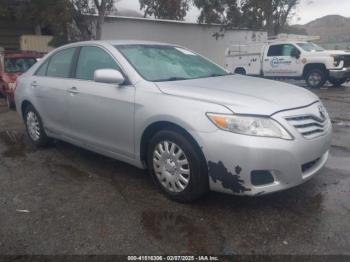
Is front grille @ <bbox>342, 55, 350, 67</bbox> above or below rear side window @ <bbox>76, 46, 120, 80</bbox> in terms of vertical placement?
below

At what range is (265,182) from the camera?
3.23m

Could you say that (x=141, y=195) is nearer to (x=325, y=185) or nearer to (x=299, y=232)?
(x=299, y=232)

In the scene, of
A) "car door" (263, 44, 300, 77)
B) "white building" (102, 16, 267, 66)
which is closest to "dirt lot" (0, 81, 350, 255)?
"car door" (263, 44, 300, 77)

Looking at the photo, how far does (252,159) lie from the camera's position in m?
3.08

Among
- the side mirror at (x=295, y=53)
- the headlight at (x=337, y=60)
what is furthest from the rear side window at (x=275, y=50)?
the headlight at (x=337, y=60)

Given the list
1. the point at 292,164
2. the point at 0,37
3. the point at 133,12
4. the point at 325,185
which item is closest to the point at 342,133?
the point at 325,185

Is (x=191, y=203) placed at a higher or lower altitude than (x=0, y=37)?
lower

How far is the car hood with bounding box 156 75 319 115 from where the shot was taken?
3246mm

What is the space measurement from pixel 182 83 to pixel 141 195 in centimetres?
123

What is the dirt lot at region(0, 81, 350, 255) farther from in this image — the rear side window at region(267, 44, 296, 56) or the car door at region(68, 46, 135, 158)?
the rear side window at region(267, 44, 296, 56)

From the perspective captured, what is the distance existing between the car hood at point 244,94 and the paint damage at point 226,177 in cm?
49

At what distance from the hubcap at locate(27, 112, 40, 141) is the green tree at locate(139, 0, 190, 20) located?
12378 millimetres

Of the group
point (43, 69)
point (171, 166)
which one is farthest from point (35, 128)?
point (171, 166)

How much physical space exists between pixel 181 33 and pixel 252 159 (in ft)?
62.4
